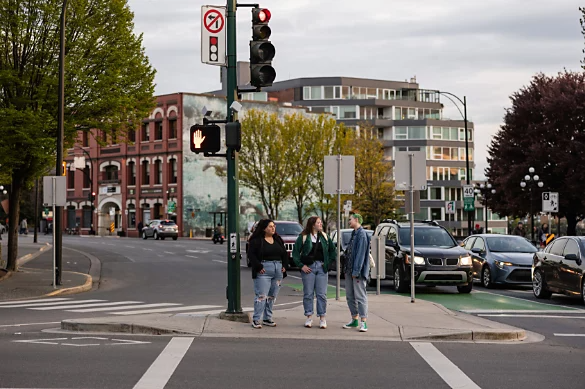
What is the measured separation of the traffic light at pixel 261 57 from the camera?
13.8m

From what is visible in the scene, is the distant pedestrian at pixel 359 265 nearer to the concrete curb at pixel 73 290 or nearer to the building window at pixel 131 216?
the concrete curb at pixel 73 290

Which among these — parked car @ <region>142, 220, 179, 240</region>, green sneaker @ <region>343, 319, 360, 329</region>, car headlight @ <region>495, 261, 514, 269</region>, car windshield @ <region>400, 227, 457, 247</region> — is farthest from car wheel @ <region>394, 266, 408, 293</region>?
parked car @ <region>142, 220, 179, 240</region>

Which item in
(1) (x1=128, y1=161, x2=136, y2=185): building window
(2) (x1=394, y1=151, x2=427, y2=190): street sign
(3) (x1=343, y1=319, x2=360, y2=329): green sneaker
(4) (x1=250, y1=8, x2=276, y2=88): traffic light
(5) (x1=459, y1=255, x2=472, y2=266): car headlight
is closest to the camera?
(4) (x1=250, y1=8, x2=276, y2=88): traffic light

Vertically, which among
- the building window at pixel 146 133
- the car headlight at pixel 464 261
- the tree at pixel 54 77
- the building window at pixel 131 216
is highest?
the building window at pixel 146 133

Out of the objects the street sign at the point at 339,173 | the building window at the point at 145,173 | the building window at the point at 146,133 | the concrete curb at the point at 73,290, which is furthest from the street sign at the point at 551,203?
the building window at the point at 145,173

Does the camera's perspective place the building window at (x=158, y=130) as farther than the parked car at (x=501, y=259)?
Yes

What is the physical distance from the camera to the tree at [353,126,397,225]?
2645 inches

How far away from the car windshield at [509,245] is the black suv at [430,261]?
8.37ft

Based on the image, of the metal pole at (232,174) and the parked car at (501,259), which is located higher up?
the metal pole at (232,174)

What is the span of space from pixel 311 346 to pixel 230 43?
5.03m

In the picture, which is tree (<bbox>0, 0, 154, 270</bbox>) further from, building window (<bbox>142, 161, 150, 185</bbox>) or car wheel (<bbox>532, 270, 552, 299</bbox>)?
building window (<bbox>142, 161, 150, 185</bbox>)

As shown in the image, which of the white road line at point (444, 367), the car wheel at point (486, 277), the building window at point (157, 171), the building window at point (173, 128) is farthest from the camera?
the building window at point (157, 171)

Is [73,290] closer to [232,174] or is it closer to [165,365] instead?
[232,174]

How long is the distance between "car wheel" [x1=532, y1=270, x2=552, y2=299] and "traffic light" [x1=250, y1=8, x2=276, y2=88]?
413 inches
